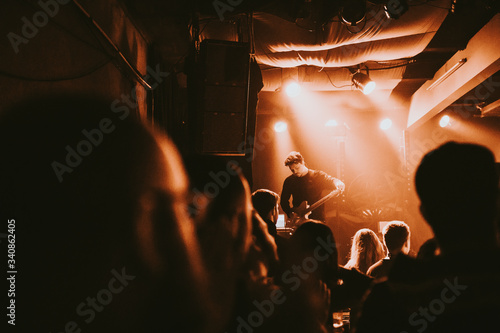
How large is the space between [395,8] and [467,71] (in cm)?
252

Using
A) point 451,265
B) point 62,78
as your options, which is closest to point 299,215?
point 62,78

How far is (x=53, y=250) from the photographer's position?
0.46 m

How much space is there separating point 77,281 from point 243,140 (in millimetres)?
3478

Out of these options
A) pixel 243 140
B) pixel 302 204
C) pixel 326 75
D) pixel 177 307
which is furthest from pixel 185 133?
pixel 177 307

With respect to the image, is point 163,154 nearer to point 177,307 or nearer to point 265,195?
point 177,307

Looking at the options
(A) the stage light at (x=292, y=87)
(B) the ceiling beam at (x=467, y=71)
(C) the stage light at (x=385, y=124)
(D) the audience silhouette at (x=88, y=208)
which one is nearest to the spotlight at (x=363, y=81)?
(A) the stage light at (x=292, y=87)

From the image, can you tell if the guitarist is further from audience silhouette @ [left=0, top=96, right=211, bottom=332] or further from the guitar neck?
audience silhouette @ [left=0, top=96, right=211, bottom=332]

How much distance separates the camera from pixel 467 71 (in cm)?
505

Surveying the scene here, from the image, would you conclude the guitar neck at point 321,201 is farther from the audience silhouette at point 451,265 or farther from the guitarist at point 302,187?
the audience silhouette at point 451,265

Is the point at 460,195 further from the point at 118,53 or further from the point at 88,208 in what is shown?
the point at 118,53

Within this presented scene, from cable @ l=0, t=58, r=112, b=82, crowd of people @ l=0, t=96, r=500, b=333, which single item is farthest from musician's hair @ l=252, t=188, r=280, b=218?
crowd of people @ l=0, t=96, r=500, b=333

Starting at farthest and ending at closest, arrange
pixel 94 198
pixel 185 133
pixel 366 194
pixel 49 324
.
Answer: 1. pixel 366 194
2. pixel 185 133
3. pixel 49 324
4. pixel 94 198

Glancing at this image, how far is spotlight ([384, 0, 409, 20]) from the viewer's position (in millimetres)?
3289

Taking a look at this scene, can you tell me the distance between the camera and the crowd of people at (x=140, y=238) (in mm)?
452
